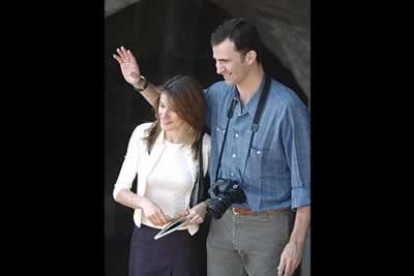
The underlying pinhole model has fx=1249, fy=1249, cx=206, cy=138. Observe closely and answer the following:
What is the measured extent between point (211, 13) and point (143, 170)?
75 cm

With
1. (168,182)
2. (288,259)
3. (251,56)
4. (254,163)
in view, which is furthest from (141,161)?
(288,259)

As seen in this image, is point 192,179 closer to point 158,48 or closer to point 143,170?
point 143,170

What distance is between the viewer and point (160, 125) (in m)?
5.48

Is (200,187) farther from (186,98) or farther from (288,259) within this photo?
(288,259)

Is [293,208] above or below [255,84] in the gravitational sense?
below

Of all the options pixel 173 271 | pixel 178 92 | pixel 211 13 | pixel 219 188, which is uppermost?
pixel 211 13

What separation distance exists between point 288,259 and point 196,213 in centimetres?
44

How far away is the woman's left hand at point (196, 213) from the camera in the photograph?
5.43m

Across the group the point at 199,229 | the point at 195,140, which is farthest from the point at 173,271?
the point at 195,140

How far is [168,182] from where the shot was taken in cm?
544

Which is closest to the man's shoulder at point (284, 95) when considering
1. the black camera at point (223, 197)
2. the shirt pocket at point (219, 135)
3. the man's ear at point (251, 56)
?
the man's ear at point (251, 56)

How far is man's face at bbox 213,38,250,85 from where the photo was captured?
5.40 m

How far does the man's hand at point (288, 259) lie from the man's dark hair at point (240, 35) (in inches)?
32.0

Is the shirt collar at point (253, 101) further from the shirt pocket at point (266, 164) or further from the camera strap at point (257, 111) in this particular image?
the shirt pocket at point (266, 164)
